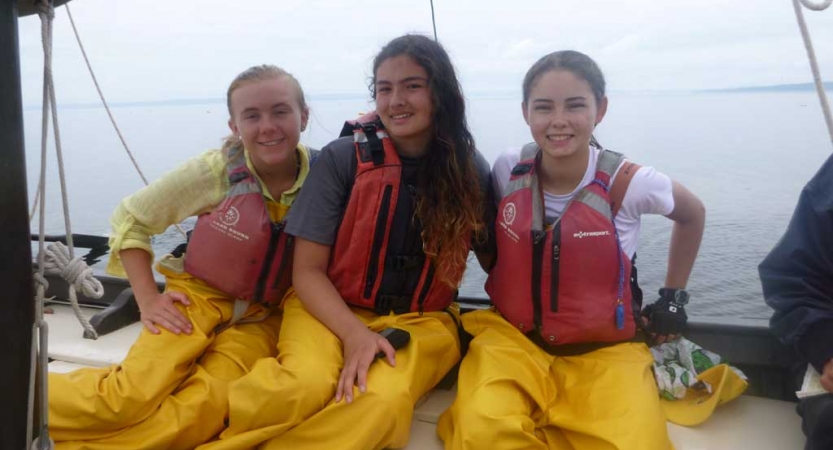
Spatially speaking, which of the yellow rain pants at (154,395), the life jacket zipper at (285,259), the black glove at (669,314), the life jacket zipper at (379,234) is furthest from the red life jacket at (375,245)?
the black glove at (669,314)

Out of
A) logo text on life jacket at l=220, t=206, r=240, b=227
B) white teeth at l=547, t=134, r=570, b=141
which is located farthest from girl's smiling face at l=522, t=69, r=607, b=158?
logo text on life jacket at l=220, t=206, r=240, b=227

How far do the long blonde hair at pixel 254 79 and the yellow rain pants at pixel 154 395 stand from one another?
58 centimetres

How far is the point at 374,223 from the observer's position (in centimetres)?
193

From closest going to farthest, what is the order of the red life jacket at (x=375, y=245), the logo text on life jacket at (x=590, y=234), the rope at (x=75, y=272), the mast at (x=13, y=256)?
1. the mast at (x=13, y=256)
2. the logo text on life jacket at (x=590, y=234)
3. the red life jacket at (x=375, y=245)
4. the rope at (x=75, y=272)

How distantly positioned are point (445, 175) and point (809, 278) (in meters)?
1.03

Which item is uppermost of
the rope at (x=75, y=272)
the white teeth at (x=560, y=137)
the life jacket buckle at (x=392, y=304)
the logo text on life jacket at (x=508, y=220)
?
the white teeth at (x=560, y=137)

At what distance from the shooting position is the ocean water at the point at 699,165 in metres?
3.36

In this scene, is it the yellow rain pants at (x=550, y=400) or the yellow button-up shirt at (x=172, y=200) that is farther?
the yellow button-up shirt at (x=172, y=200)

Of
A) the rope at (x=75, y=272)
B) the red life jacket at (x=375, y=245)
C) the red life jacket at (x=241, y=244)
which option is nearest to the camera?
the red life jacket at (x=375, y=245)

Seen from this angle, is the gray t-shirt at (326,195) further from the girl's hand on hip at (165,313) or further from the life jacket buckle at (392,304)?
the girl's hand on hip at (165,313)

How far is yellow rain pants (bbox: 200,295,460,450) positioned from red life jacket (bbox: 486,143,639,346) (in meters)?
0.38

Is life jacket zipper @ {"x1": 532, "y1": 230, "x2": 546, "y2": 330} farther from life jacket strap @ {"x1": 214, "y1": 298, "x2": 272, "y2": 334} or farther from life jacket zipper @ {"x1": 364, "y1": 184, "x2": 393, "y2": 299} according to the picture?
life jacket strap @ {"x1": 214, "y1": 298, "x2": 272, "y2": 334}

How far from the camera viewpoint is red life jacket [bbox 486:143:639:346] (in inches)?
72.4

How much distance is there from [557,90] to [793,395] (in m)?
1.16
